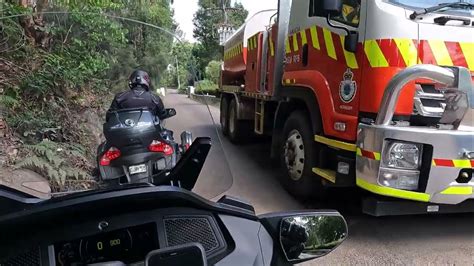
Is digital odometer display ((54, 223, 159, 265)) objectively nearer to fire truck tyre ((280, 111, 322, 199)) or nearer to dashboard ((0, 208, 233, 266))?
dashboard ((0, 208, 233, 266))

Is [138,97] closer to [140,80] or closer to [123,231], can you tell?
[140,80]

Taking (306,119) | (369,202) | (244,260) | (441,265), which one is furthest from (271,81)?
(244,260)

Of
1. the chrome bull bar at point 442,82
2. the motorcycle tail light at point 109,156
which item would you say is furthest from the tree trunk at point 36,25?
the chrome bull bar at point 442,82

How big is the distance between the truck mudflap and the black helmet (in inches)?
73.3

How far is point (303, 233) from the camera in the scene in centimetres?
155

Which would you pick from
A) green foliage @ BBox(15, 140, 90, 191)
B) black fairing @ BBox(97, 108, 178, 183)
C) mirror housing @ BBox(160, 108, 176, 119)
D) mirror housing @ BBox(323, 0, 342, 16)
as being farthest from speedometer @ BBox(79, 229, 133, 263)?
mirror housing @ BBox(323, 0, 342, 16)

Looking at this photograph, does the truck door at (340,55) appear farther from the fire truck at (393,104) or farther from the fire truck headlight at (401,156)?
the fire truck headlight at (401,156)

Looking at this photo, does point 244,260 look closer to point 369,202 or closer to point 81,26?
point 369,202

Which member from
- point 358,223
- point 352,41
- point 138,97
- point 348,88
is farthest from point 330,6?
point 358,223

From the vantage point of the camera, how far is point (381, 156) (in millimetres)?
3361

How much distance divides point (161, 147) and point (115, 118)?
33 centimetres

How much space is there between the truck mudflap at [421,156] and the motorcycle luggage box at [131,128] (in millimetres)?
1721

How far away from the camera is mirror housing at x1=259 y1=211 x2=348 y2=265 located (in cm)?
156

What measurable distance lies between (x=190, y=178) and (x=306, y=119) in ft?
9.48
